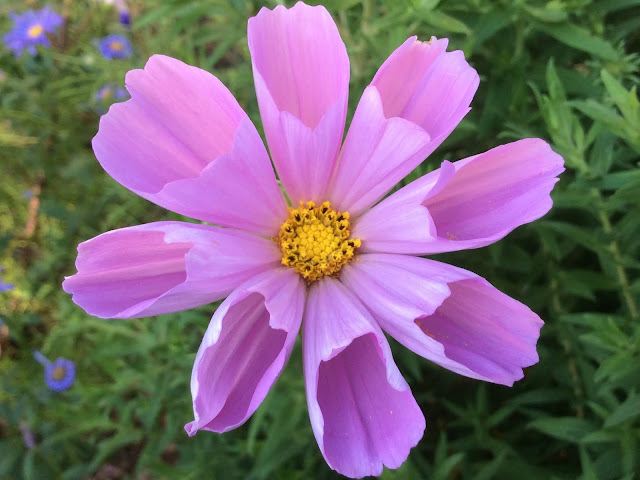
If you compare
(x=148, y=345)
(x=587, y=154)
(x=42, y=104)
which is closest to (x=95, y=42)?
(x=42, y=104)

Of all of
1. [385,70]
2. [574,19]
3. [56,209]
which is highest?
[385,70]

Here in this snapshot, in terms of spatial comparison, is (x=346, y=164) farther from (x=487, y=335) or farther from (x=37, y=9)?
(x=37, y=9)

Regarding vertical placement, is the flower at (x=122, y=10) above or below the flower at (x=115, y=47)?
above

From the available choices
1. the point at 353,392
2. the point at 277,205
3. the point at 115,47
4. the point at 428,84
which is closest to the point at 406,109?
the point at 428,84

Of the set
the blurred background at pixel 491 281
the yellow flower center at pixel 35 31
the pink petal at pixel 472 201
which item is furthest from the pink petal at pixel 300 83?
the yellow flower center at pixel 35 31

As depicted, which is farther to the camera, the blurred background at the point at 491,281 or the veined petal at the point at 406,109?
the blurred background at the point at 491,281

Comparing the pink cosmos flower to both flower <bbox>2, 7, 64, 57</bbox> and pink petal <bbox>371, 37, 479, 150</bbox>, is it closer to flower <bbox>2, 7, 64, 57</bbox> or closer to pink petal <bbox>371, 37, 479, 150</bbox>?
pink petal <bbox>371, 37, 479, 150</bbox>

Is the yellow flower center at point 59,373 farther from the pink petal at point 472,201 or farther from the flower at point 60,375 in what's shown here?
the pink petal at point 472,201
